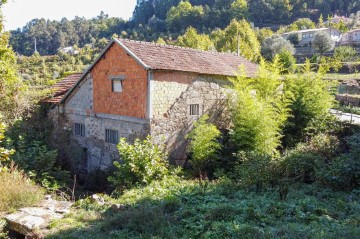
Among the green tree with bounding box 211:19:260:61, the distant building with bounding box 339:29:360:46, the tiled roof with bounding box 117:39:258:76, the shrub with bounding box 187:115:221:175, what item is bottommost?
the shrub with bounding box 187:115:221:175

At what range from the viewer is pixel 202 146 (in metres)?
12.3

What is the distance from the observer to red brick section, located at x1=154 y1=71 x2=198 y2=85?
12.3m

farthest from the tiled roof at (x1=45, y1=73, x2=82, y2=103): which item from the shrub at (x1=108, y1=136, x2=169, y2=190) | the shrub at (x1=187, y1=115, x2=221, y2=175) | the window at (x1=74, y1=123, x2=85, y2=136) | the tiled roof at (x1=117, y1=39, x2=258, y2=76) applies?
the shrub at (x1=187, y1=115, x2=221, y2=175)

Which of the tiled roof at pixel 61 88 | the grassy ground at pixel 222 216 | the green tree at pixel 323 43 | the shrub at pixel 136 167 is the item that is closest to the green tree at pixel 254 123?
the grassy ground at pixel 222 216

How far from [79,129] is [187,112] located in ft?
18.6

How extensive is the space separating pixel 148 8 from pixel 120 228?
330 ft

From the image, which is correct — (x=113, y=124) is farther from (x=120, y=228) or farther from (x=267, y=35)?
(x=267, y=35)

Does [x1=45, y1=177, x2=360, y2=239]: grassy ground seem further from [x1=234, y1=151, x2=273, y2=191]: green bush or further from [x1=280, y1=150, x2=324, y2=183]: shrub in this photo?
[x1=280, y1=150, x2=324, y2=183]: shrub

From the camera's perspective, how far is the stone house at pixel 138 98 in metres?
12.3

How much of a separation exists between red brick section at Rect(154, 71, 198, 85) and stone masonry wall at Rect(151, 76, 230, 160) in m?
0.13

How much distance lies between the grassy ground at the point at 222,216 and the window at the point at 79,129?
6662 mm

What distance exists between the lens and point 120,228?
6969mm

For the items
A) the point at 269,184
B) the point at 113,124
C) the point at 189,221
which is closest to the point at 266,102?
the point at 269,184

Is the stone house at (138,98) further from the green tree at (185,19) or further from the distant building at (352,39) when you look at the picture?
the green tree at (185,19)
